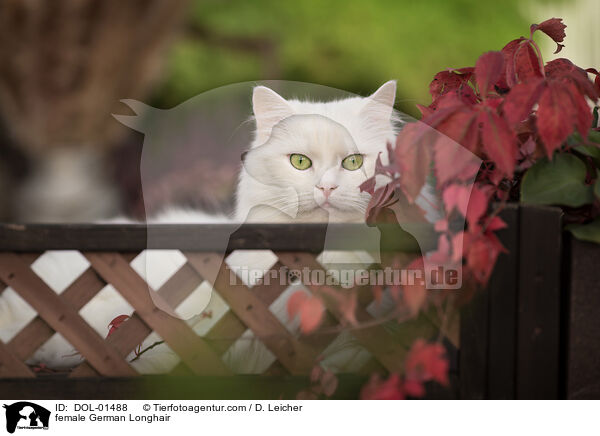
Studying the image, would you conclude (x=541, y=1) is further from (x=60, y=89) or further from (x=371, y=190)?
(x=371, y=190)

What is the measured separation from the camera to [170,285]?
0.92m

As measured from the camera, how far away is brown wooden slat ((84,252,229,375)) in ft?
2.96

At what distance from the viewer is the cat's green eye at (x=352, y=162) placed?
1110 millimetres

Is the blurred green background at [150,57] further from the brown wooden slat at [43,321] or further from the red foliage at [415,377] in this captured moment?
the red foliage at [415,377]

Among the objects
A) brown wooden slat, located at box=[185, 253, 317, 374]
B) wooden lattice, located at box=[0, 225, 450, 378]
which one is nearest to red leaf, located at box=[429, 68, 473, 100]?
wooden lattice, located at box=[0, 225, 450, 378]

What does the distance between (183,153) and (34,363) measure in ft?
3.17

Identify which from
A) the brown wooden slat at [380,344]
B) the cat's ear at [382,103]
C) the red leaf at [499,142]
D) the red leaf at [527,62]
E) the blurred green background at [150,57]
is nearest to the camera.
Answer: the red leaf at [499,142]

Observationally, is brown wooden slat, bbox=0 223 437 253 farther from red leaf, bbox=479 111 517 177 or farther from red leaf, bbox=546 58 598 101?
red leaf, bbox=546 58 598 101

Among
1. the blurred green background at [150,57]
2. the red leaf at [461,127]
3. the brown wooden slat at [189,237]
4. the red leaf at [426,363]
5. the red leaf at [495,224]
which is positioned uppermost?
the blurred green background at [150,57]

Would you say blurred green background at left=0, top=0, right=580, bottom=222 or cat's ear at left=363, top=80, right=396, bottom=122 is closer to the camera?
cat's ear at left=363, top=80, right=396, bottom=122

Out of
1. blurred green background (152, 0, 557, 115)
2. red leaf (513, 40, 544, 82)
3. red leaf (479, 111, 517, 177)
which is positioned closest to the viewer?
red leaf (479, 111, 517, 177)

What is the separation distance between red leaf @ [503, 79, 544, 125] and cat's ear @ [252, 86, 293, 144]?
1.41ft
